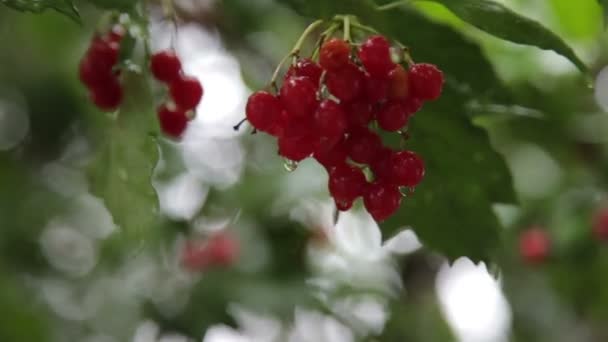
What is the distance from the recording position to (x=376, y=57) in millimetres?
716

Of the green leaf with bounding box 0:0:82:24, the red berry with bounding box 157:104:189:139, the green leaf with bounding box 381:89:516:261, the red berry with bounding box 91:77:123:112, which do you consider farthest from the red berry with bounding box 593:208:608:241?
the green leaf with bounding box 0:0:82:24

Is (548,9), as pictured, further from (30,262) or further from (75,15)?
(30,262)

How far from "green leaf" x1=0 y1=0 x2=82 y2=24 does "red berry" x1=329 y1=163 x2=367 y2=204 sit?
263 mm

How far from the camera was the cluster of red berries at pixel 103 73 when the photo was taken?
1.01 meters

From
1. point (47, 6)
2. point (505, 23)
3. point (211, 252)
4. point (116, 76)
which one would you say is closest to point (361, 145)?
point (505, 23)

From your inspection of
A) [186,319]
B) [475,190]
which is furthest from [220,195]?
[475,190]

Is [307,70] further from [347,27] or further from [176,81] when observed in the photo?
[176,81]

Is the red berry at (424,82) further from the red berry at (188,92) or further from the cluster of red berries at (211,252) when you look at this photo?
the cluster of red berries at (211,252)

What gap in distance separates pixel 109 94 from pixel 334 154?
0.39m

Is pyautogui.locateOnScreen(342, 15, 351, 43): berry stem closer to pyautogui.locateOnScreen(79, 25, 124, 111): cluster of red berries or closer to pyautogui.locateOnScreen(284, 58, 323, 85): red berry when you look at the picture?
pyautogui.locateOnScreen(284, 58, 323, 85): red berry

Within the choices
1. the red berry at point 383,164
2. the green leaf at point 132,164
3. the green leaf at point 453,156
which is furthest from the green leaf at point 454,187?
the green leaf at point 132,164

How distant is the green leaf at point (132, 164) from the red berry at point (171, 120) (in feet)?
0.12

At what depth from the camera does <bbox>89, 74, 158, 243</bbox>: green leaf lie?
93 cm

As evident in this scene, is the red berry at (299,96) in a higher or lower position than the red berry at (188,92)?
higher
